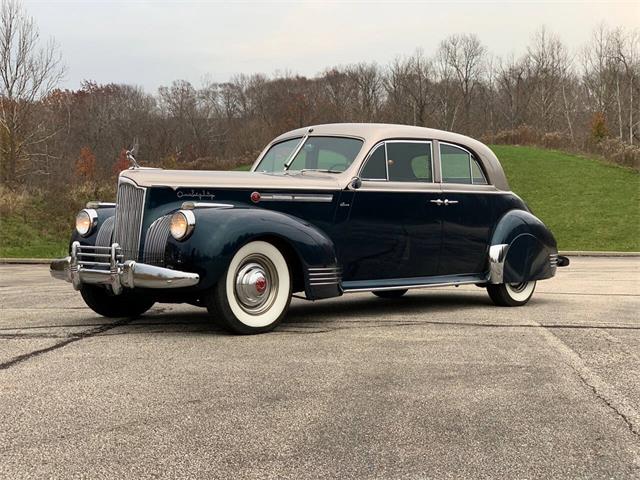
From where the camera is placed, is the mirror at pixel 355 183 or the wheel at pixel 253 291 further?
the mirror at pixel 355 183

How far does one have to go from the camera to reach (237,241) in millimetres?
5574

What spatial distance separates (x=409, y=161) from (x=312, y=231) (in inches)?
67.9

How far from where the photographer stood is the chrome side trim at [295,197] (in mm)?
6230

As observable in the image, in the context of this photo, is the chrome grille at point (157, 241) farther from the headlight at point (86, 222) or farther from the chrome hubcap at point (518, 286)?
the chrome hubcap at point (518, 286)

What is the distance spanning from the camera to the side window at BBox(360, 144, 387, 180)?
6.95m

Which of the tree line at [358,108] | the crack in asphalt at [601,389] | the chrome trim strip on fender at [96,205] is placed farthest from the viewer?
the tree line at [358,108]

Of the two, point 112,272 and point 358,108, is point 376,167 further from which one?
point 358,108

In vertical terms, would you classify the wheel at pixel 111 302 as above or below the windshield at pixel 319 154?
below

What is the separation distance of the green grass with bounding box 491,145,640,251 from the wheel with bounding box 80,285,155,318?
19780mm

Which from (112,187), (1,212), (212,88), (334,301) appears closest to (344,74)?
(212,88)

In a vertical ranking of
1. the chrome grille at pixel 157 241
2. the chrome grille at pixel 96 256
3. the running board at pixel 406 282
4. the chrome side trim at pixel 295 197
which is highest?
the chrome side trim at pixel 295 197

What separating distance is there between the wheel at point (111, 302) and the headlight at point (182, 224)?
1.38 metres

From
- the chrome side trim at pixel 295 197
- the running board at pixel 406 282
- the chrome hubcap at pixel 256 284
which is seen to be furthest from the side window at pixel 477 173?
the chrome hubcap at pixel 256 284

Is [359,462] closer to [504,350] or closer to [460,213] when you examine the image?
[504,350]
